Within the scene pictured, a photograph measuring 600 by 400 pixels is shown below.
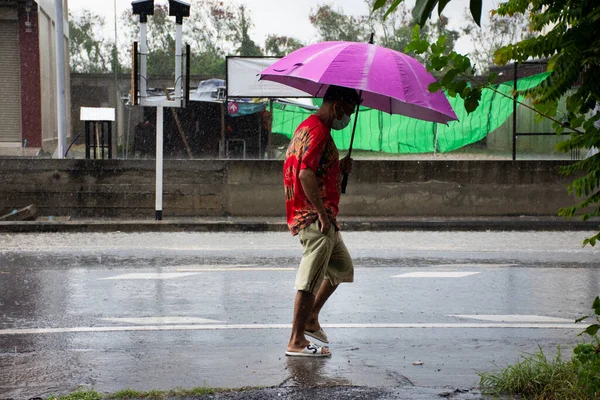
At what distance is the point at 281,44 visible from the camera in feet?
113

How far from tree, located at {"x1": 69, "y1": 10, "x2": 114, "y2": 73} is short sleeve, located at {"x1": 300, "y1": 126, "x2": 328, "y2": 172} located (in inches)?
1194

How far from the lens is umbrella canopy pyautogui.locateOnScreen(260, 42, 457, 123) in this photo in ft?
18.4

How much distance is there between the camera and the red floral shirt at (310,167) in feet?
18.7

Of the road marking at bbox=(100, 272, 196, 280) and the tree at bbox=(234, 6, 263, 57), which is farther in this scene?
the tree at bbox=(234, 6, 263, 57)

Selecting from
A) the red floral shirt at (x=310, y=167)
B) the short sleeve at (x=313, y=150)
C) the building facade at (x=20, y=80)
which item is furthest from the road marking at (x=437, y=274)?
the building facade at (x=20, y=80)

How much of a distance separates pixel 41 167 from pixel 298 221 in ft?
31.0

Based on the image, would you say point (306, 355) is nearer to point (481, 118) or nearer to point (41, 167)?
point (41, 167)

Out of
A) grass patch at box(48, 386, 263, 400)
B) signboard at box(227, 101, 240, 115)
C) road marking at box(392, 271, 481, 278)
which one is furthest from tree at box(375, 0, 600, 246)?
signboard at box(227, 101, 240, 115)

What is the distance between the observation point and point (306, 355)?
5844 millimetres

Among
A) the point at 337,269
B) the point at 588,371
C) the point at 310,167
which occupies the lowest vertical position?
the point at 588,371

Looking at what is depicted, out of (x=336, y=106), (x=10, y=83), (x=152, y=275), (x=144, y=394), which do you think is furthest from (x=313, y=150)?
(x=10, y=83)

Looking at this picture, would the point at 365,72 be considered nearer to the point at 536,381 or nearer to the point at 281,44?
the point at 536,381

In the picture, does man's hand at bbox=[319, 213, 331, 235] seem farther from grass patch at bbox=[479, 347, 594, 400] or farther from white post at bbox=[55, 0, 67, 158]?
white post at bbox=[55, 0, 67, 158]

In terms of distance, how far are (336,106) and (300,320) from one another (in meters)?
1.39
